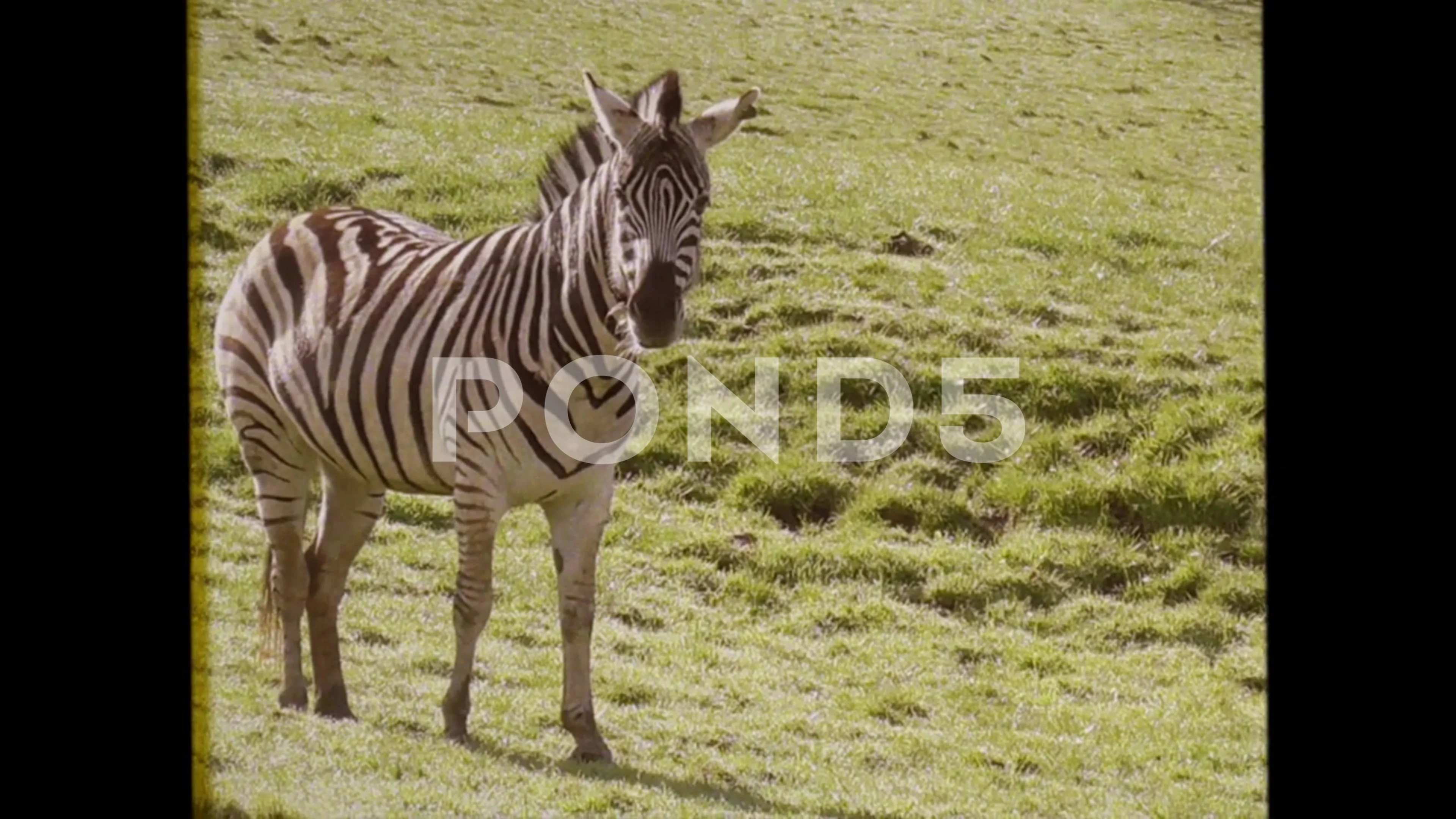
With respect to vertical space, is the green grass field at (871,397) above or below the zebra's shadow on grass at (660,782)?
above

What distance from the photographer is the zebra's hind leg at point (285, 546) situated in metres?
4.66

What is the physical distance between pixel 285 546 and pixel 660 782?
4.18ft

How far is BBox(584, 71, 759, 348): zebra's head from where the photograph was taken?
3.97 meters

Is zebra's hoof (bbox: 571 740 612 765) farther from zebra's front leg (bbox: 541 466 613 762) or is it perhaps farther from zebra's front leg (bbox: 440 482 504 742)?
zebra's front leg (bbox: 440 482 504 742)

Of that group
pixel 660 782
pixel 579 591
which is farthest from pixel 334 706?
pixel 660 782

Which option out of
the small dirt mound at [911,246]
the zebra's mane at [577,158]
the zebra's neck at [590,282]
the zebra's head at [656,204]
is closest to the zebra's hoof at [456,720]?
the zebra's neck at [590,282]

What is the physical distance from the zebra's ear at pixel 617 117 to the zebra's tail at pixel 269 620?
1.60 metres

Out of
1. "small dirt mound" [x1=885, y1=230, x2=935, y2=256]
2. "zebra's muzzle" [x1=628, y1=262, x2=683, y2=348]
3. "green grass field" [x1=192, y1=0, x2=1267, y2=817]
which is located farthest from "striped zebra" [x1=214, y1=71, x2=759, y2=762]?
"small dirt mound" [x1=885, y1=230, x2=935, y2=256]

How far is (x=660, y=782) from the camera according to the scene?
172 inches

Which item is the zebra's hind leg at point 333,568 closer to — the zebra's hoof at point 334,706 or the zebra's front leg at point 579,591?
the zebra's hoof at point 334,706

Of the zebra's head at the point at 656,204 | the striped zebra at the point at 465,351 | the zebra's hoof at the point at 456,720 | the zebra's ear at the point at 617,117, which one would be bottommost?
the zebra's hoof at the point at 456,720

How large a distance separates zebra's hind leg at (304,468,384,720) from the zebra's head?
3.85ft

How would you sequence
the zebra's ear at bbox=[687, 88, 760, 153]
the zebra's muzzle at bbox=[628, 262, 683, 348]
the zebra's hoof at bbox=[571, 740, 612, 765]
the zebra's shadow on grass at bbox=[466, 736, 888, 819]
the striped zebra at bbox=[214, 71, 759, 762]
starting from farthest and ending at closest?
the zebra's hoof at bbox=[571, 740, 612, 765] → the zebra's shadow on grass at bbox=[466, 736, 888, 819] → the zebra's ear at bbox=[687, 88, 760, 153] → the striped zebra at bbox=[214, 71, 759, 762] → the zebra's muzzle at bbox=[628, 262, 683, 348]

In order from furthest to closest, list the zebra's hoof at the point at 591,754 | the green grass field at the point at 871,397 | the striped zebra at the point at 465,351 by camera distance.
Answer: the green grass field at the point at 871,397
the zebra's hoof at the point at 591,754
the striped zebra at the point at 465,351
